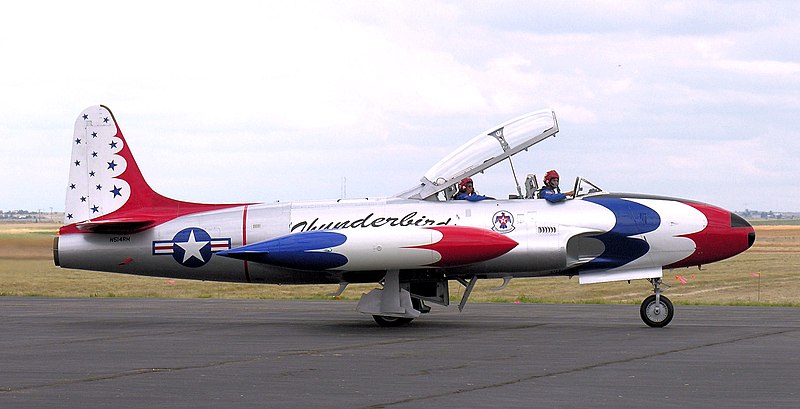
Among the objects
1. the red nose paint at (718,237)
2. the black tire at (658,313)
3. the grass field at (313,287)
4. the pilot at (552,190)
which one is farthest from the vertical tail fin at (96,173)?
the grass field at (313,287)

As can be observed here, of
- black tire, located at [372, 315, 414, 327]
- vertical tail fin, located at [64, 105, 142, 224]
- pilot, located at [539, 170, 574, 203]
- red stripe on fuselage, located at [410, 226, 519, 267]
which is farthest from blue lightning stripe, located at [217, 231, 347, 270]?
pilot, located at [539, 170, 574, 203]

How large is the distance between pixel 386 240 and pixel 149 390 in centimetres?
820

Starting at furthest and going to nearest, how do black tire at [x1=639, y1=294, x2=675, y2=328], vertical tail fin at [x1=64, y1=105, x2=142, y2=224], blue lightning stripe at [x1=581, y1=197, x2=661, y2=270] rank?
vertical tail fin at [x1=64, y1=105, x2=142, y2=224] → blue lightning stripe at [x1=581, y1=197, x2=661, y2=270] → black tire at [x1=639, y1=294, x2=675, y2=328]

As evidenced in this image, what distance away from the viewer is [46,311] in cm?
2555

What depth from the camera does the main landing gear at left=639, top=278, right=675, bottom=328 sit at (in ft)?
67.4

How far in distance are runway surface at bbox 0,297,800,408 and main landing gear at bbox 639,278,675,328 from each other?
25cm

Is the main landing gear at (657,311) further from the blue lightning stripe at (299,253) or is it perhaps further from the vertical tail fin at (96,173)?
the vertical tail fin at (96,173)

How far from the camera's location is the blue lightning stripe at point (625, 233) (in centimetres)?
2067

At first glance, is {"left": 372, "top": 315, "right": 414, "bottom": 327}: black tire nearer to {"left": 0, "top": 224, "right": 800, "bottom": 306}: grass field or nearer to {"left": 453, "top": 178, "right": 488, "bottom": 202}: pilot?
{"left": 453, "top": 178, "right": 488, "bottom": 202}: pilot

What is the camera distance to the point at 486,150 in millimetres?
21719

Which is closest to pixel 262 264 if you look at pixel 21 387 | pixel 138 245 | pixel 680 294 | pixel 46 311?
pixel 138 245

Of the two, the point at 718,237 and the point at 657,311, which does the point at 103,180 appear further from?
the point at 718,237

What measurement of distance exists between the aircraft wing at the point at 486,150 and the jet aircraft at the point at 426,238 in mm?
19

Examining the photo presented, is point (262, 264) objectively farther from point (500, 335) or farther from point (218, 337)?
point (500, 335)
